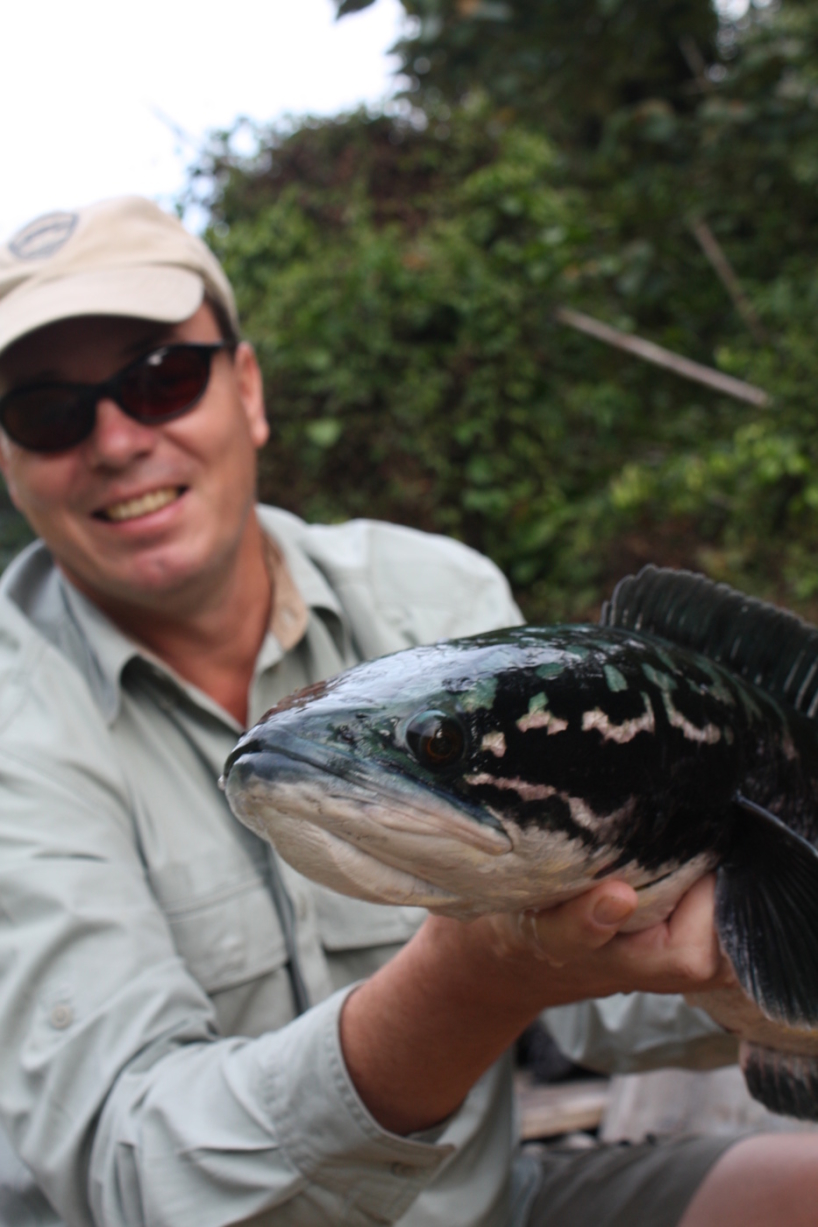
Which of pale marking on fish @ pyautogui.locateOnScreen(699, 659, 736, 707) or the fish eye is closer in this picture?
the fish eye

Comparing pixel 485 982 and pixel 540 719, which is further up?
pixel 540 719

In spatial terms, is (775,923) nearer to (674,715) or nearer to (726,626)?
(674,715)

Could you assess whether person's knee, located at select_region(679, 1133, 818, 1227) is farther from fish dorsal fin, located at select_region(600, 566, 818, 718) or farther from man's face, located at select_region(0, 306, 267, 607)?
man's face, located at select_region(0, 306, 267, 607)

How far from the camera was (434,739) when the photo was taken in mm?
1051

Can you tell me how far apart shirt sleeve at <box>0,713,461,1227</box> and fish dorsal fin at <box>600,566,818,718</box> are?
831 millimetres

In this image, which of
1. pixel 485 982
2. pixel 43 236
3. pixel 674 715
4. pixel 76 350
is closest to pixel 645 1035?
pixel 485 982

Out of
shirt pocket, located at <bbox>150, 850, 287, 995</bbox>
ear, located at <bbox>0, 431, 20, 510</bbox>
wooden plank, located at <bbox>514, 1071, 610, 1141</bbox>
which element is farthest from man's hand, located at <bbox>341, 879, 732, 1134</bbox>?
wooden plank, located at <bbox>514, 1071, 610, 1141</bbox>

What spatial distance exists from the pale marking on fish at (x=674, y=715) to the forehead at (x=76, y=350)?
1434 mm

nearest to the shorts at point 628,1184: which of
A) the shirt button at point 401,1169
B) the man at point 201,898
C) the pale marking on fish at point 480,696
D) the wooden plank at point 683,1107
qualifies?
the man at point 201,898

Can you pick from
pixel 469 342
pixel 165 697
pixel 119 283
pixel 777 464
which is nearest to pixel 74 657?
pixel 165 697

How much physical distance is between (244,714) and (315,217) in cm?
570

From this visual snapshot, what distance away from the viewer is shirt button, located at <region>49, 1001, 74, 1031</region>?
1.66 meters

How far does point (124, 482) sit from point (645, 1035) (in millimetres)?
1678

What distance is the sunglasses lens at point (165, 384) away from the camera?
2.12 m
